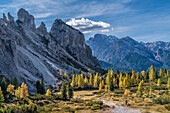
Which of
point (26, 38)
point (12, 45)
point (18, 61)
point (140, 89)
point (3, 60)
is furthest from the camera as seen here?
point (26, 38)

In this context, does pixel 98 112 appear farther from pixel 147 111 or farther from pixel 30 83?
pixel 30 83

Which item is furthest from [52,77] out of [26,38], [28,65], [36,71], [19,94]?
[26,38]

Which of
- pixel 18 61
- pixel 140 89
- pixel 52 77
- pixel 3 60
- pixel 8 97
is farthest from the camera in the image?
pixel 52 77

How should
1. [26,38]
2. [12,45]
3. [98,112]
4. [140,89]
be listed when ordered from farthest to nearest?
[26,38]
[12,45]
[140,89]
[98,112]

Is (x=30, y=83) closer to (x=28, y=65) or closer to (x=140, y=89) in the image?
(x=28, y=65)

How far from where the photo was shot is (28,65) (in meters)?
117

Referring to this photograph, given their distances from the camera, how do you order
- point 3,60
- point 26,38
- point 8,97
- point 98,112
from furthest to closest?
point 26,38 → point 3,60 → point 8,97 → point 98,112

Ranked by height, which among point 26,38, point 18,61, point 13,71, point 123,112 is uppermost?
point 26,38

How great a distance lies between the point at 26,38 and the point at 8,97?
478 feet

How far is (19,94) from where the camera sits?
2057 inches

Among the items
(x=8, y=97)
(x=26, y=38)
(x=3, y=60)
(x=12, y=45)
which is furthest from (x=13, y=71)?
(x=26, y=38)

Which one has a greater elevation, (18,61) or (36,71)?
(18,61)

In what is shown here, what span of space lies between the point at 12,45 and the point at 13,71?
79.1ft

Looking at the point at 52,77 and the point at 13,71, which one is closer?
the point at 13,71
